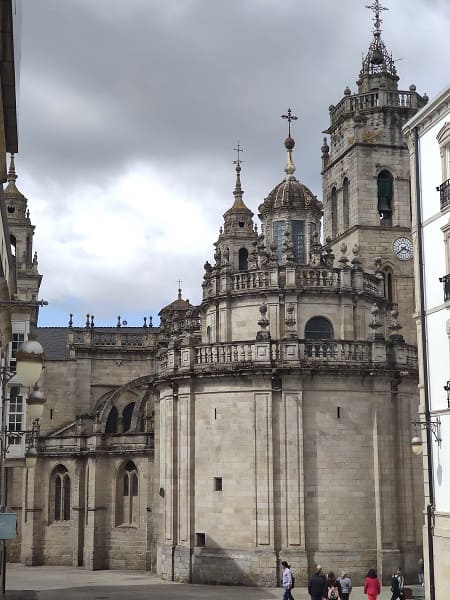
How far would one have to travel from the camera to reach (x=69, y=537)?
49.1 meters

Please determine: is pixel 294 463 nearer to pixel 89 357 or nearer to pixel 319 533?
pixel 319 533

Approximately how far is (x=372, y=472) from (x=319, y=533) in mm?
3343

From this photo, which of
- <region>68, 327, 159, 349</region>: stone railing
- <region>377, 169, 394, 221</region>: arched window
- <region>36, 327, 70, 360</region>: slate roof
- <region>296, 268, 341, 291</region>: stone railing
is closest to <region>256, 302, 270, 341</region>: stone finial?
<region>296, 268, 341, 291</region>: stone railing

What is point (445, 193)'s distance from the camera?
26750 mm

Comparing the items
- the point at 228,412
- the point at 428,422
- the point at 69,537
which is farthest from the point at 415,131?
the point at 69,537

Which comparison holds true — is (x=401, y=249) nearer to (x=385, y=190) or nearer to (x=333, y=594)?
(x=385, y=190)

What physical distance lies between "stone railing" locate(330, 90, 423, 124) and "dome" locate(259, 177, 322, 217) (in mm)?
8908

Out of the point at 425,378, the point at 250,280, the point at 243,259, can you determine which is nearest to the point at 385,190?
the point at 243,259

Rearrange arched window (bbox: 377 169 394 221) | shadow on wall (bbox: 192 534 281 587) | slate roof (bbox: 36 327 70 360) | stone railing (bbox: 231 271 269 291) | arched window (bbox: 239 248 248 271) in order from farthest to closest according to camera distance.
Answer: slate roof (bbox: 36 327 70 360), arched window (bbox: 239 248 248 271), arched window (bbox: 377 169 394 221), stone railing (bbox: 231 271 269 291), shadow on wall (bbox: 192 534 281 587)

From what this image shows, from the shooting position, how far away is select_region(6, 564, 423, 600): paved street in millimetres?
33375

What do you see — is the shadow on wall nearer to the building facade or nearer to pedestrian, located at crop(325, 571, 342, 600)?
pedestrian, located at crop(325, 571, 342, 600)

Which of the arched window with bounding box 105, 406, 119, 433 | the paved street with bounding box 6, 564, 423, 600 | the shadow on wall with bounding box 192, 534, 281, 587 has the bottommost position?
the paved street with bounding box 6, 564, 423, 600

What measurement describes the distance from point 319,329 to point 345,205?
14.5 m

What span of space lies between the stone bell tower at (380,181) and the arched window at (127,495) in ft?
54.0
